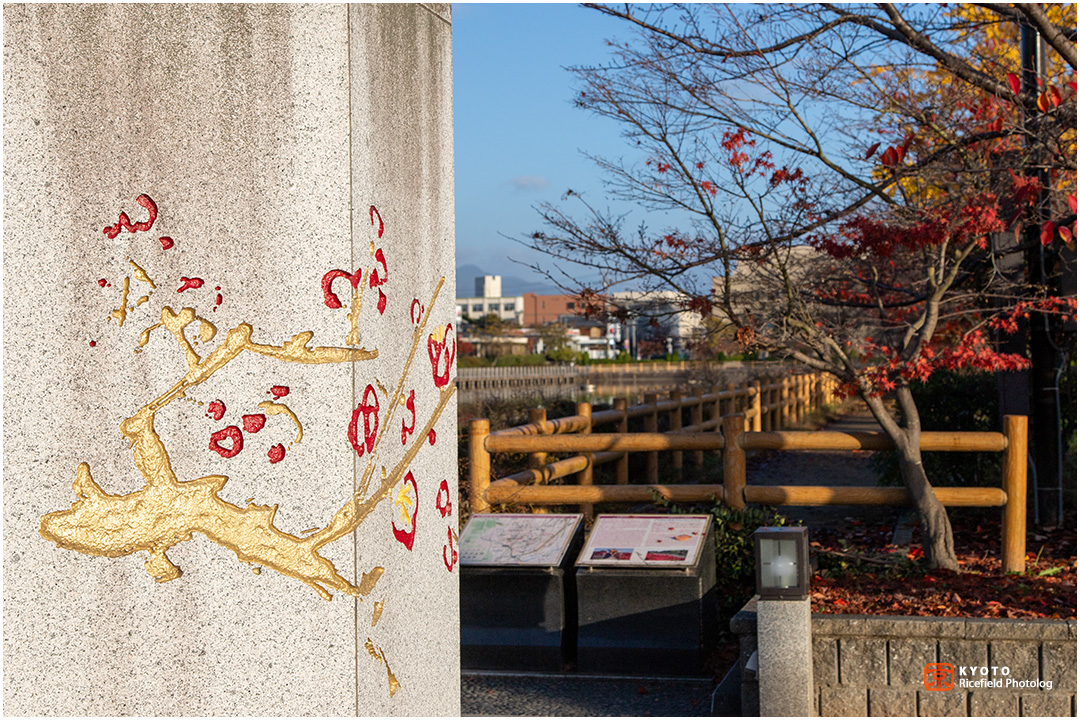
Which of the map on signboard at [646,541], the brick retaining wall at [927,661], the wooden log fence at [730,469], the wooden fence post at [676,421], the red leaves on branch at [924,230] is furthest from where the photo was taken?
the wooden fence post at [676,421]

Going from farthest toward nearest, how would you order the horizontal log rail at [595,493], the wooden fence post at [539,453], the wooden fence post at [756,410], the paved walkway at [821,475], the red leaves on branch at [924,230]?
the wooden fence post at [756,410] < the paved walkway at [821,475] < the wooden fence post at [539,453] < the horizontal log rail at [595,493] < the red leaves on branch at [924,230]

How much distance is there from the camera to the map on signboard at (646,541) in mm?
5484

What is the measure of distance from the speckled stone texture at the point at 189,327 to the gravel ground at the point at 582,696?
2.25m

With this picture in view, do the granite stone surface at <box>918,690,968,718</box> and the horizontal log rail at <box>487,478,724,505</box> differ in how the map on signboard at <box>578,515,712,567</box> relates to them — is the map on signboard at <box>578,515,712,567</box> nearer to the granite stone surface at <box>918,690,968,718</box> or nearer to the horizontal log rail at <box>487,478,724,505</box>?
the horizontal log rail at <box>487,478,724,505</box>

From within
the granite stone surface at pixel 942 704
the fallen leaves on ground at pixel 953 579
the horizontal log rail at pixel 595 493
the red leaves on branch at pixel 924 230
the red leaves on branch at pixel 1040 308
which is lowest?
the granite stone surface at pixel 942 704

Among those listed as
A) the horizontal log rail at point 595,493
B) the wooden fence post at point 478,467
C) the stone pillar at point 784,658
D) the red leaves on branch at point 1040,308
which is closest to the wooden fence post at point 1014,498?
the red leaves on branch at point 1040,308

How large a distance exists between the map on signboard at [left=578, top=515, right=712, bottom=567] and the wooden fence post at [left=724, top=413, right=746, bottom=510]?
3.07ft

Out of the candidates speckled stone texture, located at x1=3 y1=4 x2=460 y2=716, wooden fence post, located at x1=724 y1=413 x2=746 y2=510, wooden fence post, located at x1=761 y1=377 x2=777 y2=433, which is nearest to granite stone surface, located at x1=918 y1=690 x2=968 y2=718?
wooden fence post, located at x1=724 y1=413 x2=746 y2=510

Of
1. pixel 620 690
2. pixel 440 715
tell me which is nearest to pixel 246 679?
pixel 440 715

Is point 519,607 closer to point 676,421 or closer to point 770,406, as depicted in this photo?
point 676,421

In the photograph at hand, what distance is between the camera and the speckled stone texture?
287 centimetres

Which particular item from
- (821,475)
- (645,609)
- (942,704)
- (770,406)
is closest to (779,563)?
(942,704)

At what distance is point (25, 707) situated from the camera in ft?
9.60

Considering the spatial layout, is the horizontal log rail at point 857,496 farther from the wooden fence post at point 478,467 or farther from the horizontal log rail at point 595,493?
the wooden fence post at point 478,467
